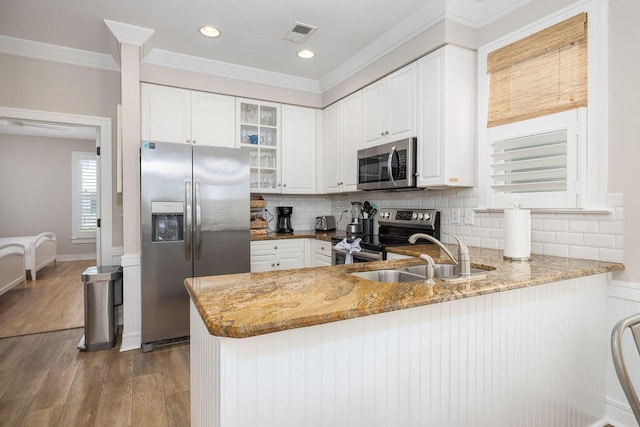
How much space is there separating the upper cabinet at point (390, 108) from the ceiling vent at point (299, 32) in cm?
74

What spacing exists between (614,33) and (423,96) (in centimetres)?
113

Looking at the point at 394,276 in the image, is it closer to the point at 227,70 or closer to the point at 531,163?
the point at 531,163

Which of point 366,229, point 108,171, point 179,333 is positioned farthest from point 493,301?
point 108,171

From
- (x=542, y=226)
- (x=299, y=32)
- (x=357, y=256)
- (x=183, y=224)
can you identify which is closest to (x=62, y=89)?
(x=183, y=224)

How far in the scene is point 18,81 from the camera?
3166mm

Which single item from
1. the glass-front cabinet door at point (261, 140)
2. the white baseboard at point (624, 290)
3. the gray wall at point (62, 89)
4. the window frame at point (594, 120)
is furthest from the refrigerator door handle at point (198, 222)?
the white baseboard at point (624, 290)

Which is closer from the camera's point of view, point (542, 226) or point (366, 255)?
point (542, 226)

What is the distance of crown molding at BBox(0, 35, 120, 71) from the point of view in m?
3.10

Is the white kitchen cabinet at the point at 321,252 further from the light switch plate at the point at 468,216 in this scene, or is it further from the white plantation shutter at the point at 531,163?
the white plantation shutter at the point at 531,163

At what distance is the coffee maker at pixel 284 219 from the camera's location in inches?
165

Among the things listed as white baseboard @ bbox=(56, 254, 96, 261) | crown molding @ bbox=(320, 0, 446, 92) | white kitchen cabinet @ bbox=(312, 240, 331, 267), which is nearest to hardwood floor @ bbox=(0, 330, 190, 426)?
white kitchen cabinet @ bbox=(312, 240, 331, 267)

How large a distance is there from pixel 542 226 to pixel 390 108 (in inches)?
59.1

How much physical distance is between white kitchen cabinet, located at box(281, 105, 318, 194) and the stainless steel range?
3.14ft

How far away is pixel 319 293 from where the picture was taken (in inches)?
49.4
